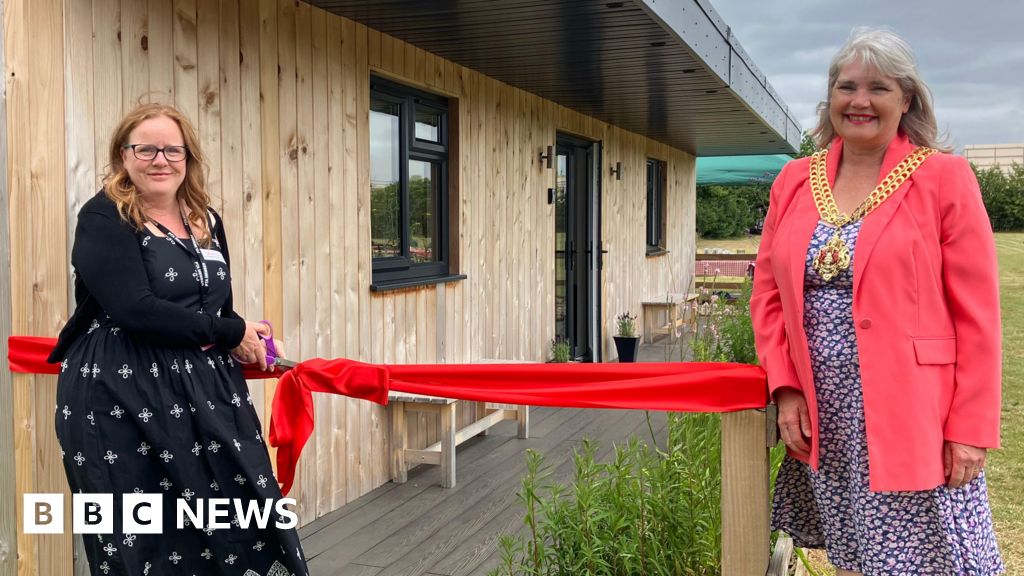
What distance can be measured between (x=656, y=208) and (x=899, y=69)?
10.6 m

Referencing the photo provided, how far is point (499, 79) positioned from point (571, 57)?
930 millimetres

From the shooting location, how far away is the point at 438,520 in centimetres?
Answer: 471

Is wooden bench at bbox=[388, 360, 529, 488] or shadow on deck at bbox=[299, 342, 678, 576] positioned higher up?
wooden bench at bbox=[388, 360, 529, 488]

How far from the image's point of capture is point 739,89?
7.56 metres

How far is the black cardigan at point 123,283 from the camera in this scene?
222 cm

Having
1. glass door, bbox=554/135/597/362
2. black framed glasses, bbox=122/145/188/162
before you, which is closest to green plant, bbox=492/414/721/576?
black framed glasses, bbox=122/145/188/162

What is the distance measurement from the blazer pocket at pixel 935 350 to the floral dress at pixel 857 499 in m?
0.13

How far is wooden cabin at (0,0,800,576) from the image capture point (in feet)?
10.0

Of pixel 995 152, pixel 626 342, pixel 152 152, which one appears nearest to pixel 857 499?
pixel 152 152

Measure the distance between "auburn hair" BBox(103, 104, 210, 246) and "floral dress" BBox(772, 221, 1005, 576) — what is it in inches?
63.2

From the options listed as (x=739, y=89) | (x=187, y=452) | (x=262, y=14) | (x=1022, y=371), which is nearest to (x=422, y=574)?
(x=187, y=452)

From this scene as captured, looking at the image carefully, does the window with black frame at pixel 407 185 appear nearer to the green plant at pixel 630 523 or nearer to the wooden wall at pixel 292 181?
the wooden wall at pixel 292 181

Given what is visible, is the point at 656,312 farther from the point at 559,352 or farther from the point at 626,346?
the point at 559,352

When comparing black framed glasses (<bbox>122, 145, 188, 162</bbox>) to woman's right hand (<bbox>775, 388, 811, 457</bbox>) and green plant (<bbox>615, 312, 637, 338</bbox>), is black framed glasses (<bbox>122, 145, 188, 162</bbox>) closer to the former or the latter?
woman's right hand (<bbox>775, 388, 811, 457</bbox>)
